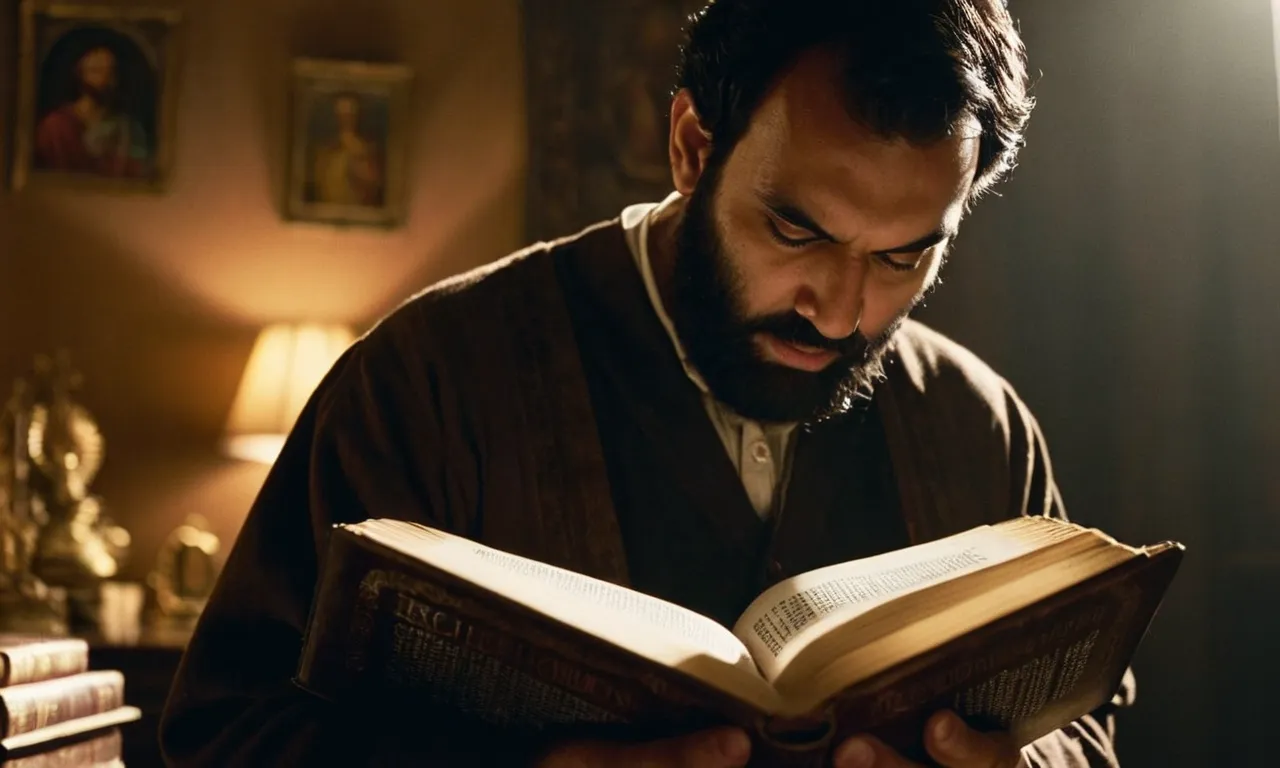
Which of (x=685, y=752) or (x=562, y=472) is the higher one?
(x=562, y=472)

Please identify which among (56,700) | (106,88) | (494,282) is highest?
(106,88)

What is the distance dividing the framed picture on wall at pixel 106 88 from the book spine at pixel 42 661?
97.0 inches

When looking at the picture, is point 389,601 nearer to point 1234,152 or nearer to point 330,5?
point 1234,152

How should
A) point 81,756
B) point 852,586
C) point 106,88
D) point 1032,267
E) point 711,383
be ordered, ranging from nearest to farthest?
point 852,586, point 711,383, point 81,756, point 1032,267, point 106,88

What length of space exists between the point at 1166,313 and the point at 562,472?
6.18 feet

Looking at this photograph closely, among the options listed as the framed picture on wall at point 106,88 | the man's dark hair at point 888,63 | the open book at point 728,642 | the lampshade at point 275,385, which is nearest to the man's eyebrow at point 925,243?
the man's dark hair at point 888,63

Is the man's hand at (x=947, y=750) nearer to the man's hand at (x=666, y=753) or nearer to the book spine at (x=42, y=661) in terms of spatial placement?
the man's hand at (x=666, y=753)

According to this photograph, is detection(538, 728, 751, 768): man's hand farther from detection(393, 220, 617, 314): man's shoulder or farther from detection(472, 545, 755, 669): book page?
detection(393, 220, 617, 314): man's shoulder

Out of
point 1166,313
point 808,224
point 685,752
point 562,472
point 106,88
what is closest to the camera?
point 685,752

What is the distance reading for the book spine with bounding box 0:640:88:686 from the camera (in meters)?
1.72

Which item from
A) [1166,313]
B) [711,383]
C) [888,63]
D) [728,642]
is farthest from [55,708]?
[1166,313]

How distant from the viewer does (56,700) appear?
1.80 m

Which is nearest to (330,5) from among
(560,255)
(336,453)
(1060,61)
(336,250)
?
(336,250)

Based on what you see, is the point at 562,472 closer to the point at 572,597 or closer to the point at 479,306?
the point at 479,306
